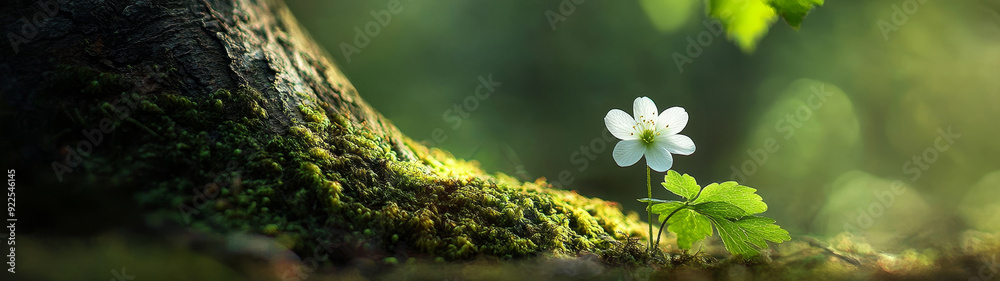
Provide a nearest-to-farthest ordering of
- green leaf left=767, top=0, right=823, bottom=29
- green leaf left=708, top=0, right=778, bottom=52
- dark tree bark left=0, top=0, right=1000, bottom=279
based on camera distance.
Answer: dark tree bark left=0, top=0, right=1000, bottom=279
green leaf left=767, top=0, right=823, bottom=29
green leaf left=708, top=0, right=778, bottom=52

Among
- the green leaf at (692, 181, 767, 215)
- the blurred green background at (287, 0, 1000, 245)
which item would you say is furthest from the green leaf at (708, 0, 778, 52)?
the blurred green background at (287, 0, 1000, 245)

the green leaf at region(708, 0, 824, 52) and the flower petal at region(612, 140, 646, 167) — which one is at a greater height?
the green leaf at region(708, 0, 824, 52)

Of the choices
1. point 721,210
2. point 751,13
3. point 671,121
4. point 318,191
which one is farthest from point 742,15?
point 318,191

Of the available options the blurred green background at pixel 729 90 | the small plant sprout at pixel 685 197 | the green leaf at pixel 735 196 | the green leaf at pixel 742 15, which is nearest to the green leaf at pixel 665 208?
the small plant sprout at pixel 685 197

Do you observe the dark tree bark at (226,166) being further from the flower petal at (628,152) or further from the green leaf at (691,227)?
the flower petal at (628,152)

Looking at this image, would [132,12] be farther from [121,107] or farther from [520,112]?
[520,112]

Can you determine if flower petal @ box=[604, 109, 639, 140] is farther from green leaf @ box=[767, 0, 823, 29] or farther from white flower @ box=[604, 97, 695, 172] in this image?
green leaf @ box=[767, 0, 823, 29]
